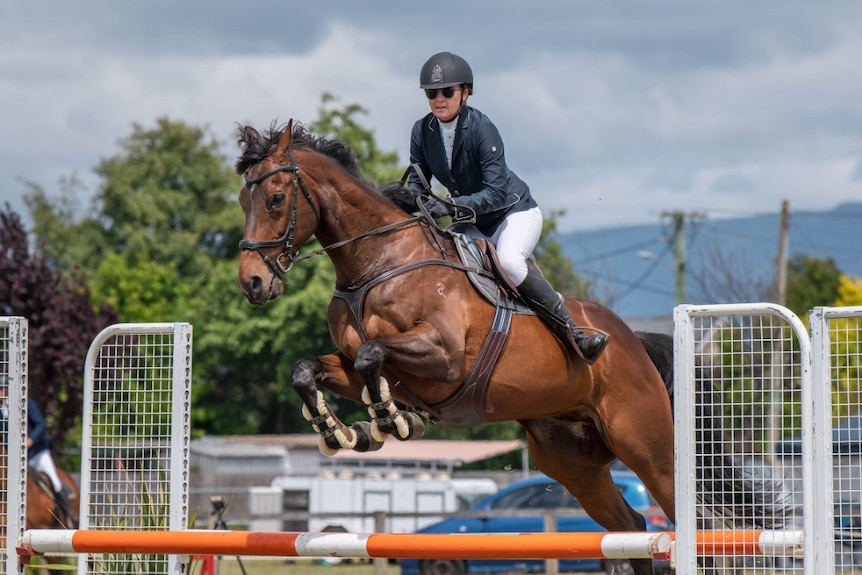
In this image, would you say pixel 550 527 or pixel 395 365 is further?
pixel 550 527

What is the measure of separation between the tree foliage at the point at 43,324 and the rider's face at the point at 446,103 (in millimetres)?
12518

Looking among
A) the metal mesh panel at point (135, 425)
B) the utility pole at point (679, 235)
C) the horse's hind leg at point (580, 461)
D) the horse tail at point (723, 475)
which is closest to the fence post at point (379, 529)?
the horse's hind leg at point (580, 461)

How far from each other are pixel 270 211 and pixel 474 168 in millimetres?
1107

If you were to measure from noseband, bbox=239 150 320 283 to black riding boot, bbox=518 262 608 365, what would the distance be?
3.67 feet

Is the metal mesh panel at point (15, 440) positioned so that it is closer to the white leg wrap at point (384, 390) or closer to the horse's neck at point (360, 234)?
the horse's neck at point (360, 234)

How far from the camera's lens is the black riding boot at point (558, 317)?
226 inches

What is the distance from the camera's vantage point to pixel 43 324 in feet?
56.4

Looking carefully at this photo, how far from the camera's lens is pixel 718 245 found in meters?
31.4

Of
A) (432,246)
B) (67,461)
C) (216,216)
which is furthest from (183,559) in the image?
(216,216)

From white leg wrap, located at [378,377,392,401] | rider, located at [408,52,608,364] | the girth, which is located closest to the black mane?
rider, located at [408,52,608,364]

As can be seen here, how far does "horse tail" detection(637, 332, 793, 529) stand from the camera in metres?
4.66

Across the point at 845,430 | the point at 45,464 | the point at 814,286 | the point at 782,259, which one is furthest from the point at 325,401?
the point at 814,286

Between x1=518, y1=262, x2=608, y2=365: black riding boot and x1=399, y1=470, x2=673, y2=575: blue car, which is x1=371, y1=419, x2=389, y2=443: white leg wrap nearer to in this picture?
x1=518, y1=262, x2=608, y2=365: black riding boot

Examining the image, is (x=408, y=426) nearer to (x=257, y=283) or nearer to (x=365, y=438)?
(x=365, y=438)
